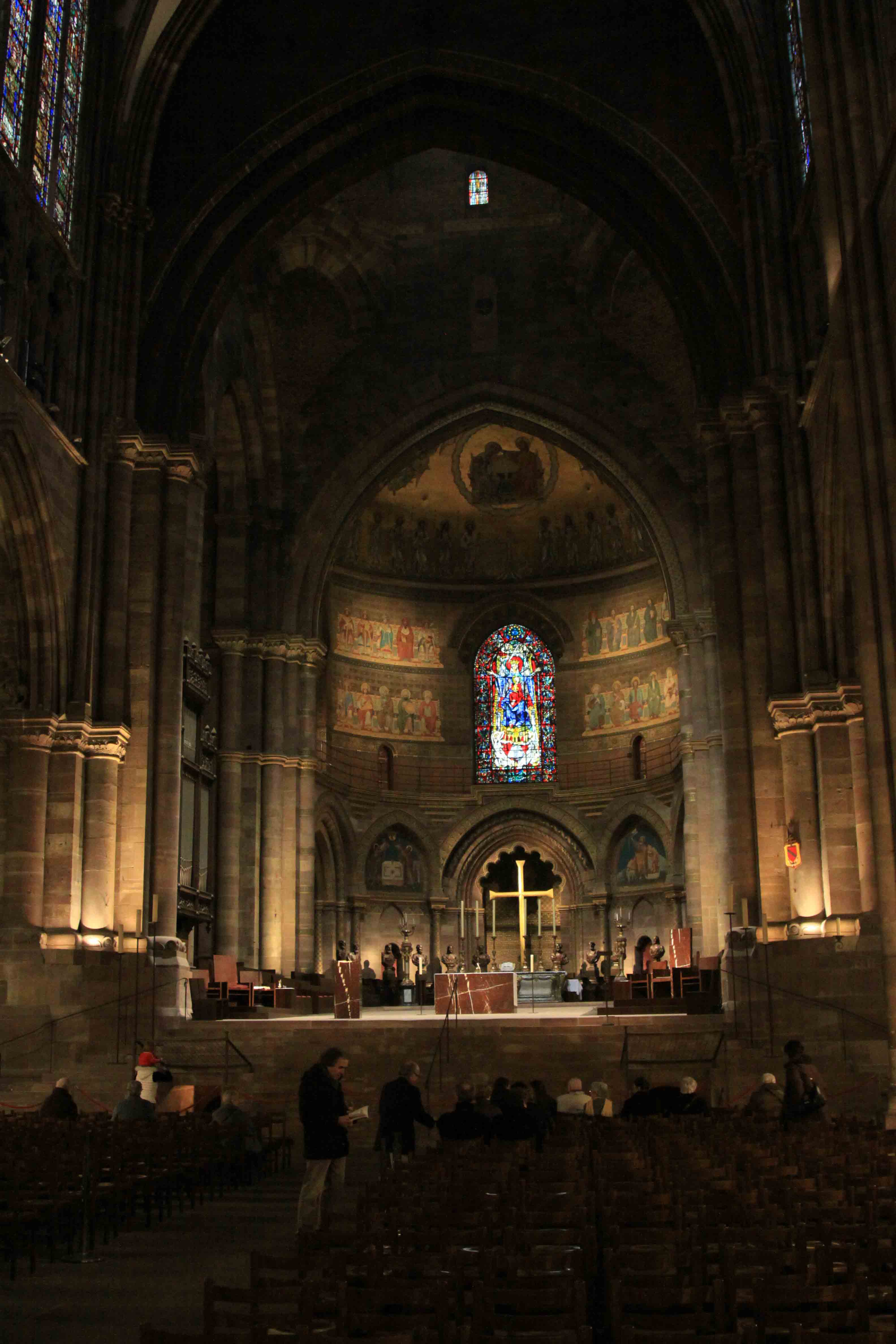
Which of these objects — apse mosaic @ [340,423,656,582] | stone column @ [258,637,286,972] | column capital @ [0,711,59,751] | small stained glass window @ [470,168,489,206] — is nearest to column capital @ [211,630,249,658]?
stone column @ [258,637,286,972]

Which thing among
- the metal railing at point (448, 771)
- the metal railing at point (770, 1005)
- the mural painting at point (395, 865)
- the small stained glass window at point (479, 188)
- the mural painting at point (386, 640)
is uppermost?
the small stained glass window at point (479, 188)

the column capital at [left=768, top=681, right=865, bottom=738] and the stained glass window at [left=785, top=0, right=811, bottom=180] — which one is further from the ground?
the stained glass window at [left=785, top=0, right=811, bottom=180]

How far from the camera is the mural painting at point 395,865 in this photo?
137ft

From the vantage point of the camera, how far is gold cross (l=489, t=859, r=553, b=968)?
37.2 metres

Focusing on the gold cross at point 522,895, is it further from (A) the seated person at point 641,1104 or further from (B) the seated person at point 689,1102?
(A) the seated person at point 641,1104

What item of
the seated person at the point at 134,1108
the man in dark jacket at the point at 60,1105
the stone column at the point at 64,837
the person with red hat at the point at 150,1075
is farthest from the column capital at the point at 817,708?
the man in dark jacket at the point at 60,1105

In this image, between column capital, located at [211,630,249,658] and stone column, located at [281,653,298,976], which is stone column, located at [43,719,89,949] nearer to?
stone column, located at [281,653,298,976]

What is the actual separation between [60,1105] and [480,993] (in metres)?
12.0

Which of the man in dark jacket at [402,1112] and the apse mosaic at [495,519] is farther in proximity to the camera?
the apse mosaic at [495,519]

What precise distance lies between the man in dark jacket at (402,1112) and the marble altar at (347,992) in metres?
13.3

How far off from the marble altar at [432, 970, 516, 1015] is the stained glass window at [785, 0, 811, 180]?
1459cm

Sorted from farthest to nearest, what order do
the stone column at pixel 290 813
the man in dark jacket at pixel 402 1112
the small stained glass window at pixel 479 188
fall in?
1. the small stained glass window at pixel 479 188
2. the stone column at pixel 290 813
3. the man in dark jacket at pixel 402 1112

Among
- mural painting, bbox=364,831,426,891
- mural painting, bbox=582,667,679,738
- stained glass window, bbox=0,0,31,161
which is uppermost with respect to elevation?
stained glass window, bbox=0,0,31,161

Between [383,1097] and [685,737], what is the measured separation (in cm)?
2352
